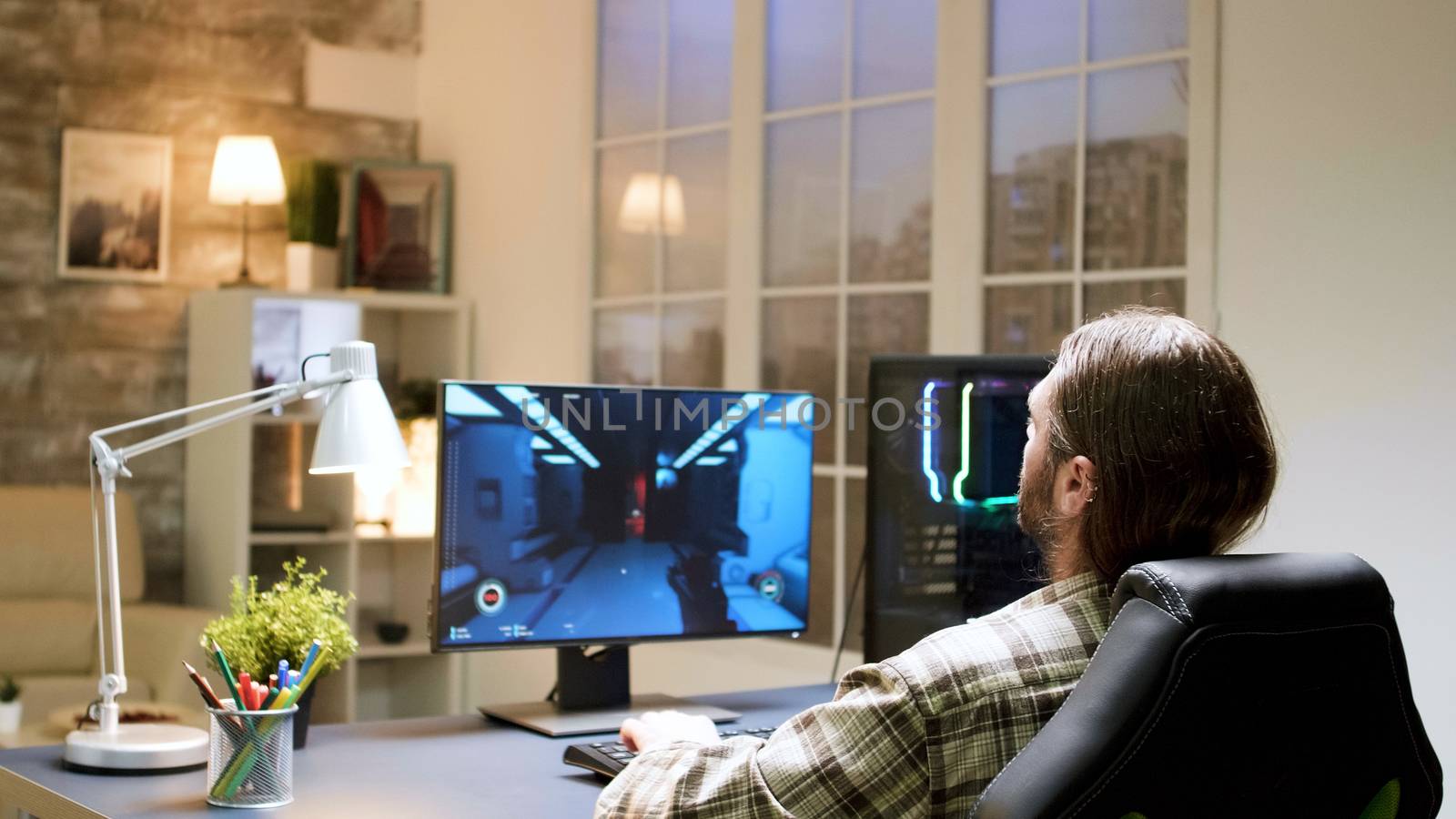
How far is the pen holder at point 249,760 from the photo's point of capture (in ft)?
6.00

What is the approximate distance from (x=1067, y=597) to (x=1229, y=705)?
10.4 inches

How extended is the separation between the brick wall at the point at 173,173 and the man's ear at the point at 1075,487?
406 cm

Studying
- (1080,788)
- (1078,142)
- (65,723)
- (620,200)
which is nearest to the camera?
(1080,788)

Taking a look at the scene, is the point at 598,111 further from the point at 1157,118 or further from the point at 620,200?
the point at 1157,118

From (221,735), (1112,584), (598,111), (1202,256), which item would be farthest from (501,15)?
(1112,584)

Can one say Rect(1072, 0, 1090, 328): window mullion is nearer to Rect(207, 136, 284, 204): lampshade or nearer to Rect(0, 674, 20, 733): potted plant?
Rect(207, 136, 284, 204): lampshade

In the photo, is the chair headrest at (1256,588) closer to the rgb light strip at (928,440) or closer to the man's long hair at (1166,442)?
the man's long hair at (1166,442)

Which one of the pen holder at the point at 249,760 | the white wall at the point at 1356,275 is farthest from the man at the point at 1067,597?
the white wall at the point at 1356,275

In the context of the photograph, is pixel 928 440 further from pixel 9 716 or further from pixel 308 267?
pixel 308 267

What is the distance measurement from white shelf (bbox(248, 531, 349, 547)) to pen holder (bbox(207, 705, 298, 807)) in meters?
2.98

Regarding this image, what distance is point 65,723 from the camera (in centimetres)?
382

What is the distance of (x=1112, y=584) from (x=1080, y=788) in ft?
1.03

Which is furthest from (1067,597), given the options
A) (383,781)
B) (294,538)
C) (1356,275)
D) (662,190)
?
(294,538)

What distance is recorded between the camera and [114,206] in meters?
4.87
